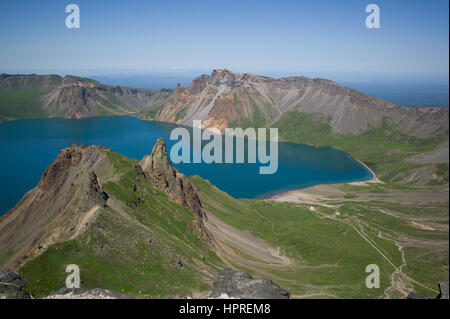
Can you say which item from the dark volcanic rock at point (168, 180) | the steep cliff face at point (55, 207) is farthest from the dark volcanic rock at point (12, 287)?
the dark volcanic rock at point (168, 180)

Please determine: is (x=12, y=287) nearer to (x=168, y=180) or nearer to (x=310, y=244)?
(x=168, y=180)

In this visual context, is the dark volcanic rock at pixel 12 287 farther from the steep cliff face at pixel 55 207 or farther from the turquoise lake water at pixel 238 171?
the turquoise lake water at pixel 238 171

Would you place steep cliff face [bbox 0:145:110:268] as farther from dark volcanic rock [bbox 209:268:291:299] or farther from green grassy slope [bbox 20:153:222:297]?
dark volcanic rock [bbox 209:268:291:299]

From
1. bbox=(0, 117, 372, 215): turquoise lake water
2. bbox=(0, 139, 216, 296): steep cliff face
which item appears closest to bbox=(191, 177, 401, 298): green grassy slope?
bbox=(0, 139, 216, 296): steep cliff face

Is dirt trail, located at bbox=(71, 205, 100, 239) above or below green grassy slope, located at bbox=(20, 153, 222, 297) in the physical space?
above
